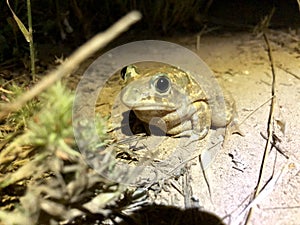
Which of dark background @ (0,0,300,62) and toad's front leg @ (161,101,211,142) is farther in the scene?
dark background @ (0,0,300,62)

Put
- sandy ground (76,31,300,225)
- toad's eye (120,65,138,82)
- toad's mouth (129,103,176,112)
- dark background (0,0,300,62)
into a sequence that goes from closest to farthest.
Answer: sandy ground (76,31,300,225) < toad's mouth (129,103,176,112) < toad's eye (120,65,138,82) < dark background (0,0,300,62)

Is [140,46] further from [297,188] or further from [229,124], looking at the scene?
[297,188]

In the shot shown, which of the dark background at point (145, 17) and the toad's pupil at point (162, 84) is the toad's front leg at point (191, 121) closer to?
the toad's pupil at point (162, 84)

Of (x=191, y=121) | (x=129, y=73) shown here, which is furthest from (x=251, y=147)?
(x=129, y=73)

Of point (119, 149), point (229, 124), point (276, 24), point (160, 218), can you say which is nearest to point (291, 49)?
point (276, 24)

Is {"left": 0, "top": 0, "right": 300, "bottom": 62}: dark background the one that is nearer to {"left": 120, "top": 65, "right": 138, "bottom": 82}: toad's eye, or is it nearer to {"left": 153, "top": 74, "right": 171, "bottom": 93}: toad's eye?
{"left": 120, "top": 65, "right": 138, "bottom": 82}: toad's eye

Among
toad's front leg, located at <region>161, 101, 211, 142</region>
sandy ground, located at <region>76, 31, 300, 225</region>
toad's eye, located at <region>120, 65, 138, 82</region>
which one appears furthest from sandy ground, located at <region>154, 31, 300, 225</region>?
toad's eye, located at <region>120, 65, 138, 82</region>

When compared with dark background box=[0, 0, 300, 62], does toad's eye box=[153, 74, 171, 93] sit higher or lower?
lower

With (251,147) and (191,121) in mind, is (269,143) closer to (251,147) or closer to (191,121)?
(251,147)
